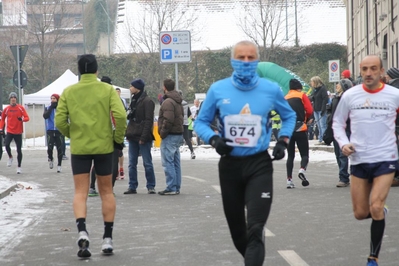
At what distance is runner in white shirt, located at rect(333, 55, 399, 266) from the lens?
7.36m

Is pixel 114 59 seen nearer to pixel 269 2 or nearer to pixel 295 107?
pixel 269 2

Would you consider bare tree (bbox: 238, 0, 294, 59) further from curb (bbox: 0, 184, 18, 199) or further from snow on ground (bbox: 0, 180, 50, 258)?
curb (bbox: 0, 184, 18, 199)

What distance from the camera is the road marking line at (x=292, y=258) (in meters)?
7.62

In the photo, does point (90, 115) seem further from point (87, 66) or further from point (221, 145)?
point (221, 145)

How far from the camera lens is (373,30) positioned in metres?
42.8

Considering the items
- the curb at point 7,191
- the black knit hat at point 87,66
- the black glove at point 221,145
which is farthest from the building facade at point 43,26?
the black glove at point 221,145

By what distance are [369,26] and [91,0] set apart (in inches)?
1757

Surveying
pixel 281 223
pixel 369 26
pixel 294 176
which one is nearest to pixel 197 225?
pixel 281 223

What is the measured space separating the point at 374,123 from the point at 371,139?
0.13m

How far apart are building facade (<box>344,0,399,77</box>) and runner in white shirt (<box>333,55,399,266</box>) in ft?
91.9

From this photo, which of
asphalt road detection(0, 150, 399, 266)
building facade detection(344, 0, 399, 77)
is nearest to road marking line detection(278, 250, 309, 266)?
asphalt road detection(0, 150, 399, 266)

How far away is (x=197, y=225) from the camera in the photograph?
1045cm

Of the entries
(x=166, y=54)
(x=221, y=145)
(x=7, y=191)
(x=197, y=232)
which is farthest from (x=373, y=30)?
(x=221, y=145)

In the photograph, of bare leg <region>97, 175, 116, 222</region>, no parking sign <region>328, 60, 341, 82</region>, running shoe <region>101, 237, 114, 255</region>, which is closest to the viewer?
running shoe <region>101, 237, 114, 255</region>
